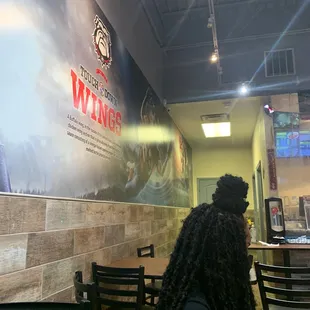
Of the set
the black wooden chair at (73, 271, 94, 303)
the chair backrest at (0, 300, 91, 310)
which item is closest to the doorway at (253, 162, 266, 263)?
the black wooden chair at (73, 271, 94, 303)

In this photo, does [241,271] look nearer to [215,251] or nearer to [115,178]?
[215,251]

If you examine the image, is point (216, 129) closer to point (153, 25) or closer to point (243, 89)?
point (243, 89)

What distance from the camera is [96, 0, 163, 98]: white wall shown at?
3.72 metres

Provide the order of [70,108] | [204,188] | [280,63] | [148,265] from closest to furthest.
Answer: [70,108] → [148,265] → [280,63] → [204,188]

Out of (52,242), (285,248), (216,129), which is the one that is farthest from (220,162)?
(52,242)

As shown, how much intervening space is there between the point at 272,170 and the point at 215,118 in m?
1.93

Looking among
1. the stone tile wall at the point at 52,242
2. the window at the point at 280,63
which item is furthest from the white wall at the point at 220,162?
the stone tile wall at the point at 52,242

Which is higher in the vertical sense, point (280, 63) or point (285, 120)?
point (280, 63)

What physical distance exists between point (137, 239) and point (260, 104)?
342 centimetres

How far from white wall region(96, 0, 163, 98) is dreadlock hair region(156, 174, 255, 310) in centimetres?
291

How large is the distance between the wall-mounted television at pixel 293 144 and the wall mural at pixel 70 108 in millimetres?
2196

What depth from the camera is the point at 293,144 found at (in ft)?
15.9

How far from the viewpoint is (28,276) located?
184cm

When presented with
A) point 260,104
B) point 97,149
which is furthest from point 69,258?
point 260,104
